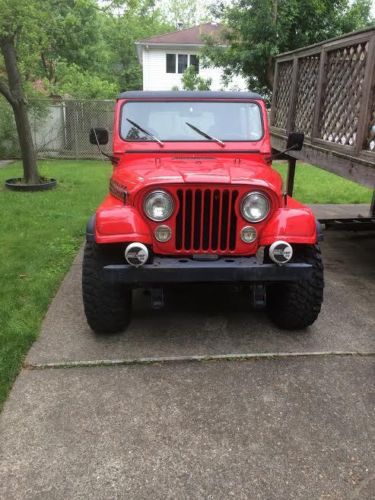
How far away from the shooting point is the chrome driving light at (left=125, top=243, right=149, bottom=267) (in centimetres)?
303

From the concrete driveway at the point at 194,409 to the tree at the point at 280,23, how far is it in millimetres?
8886

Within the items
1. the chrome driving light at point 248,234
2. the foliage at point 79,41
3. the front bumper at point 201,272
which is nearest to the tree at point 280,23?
the foliage at point 79,41

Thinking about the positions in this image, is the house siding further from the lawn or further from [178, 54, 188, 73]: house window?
the lawn

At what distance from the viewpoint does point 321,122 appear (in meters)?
5.79

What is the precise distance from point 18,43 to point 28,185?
2889 mm

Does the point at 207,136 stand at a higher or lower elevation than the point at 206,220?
higher

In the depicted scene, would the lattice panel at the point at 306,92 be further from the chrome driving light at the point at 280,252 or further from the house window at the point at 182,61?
the house window at the point at 182,61

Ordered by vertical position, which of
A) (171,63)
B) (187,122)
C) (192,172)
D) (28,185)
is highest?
(171,63)

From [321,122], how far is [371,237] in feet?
6.83

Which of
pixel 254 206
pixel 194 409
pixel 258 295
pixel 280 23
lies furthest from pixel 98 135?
pixel 280 23

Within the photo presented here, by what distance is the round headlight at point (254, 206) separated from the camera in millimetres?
3148

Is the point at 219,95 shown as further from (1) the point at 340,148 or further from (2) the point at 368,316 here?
(2) the point at 368,316

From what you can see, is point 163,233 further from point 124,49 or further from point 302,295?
point 124,49

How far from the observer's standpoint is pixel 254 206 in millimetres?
3164
